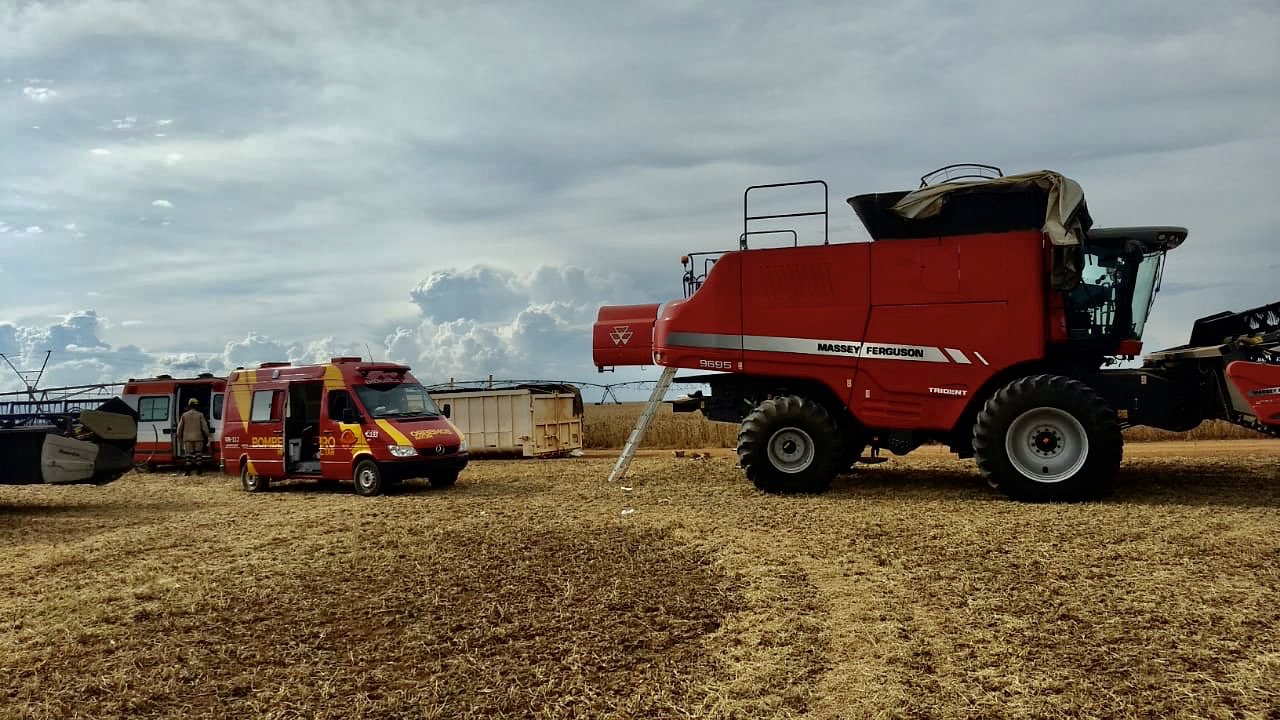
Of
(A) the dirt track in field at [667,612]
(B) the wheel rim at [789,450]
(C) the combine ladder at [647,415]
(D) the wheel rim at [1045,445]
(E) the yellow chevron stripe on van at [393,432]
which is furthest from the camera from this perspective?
(E) the yellow chevron stripe on van at [393,432]

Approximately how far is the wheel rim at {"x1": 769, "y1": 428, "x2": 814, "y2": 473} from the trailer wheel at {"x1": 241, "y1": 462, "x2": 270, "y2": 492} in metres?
10.1

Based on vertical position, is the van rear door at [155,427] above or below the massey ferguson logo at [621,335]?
below

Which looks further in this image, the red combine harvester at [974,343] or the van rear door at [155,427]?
the van rear door at [155,427]

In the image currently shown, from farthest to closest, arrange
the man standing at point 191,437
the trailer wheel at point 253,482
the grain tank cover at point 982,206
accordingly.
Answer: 1. the man standing at point 191,437
2. the trailer wheel at point 253,482
3. the grain tank cover at point 982,206

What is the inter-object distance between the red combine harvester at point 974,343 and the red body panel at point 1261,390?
0.7 inches

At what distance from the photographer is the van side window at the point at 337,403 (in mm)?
15297

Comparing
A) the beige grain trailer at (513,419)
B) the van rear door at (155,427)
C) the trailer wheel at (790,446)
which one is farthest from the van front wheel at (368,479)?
the van rear door at (155,427)

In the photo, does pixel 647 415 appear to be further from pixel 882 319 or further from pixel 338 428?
pixel 338 428

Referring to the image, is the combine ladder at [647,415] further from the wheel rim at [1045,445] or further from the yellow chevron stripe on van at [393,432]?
the wheel rim at [1045,445]

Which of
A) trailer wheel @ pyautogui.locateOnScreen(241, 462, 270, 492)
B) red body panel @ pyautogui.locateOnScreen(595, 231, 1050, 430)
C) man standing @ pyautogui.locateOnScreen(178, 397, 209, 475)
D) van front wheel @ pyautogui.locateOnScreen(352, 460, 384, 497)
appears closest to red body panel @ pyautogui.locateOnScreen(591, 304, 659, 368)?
red body panel @ pyautogui.locateOnScreen(595, 231, 1050, 430)

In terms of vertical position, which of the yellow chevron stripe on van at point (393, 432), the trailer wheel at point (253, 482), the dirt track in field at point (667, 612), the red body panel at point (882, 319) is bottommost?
the dirt track in field at point (667, 612)

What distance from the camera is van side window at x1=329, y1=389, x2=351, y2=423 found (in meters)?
15.3

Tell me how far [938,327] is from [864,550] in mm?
4487

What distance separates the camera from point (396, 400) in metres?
15.5
